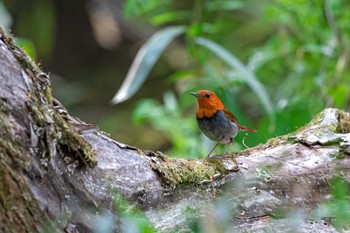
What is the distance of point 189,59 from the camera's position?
694cm

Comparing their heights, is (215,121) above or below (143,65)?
below

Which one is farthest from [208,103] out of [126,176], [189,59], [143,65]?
[189,59]

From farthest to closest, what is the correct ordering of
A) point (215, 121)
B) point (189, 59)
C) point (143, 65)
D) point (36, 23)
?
point (36, 23), point (189, 59), point (143, 65), point (215, 121)

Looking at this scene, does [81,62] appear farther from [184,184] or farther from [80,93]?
[184,184]

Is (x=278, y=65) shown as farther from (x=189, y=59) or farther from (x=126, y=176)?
(x=126, y=176)

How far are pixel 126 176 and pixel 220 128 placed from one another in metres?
1.27

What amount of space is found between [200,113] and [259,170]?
1073 mm

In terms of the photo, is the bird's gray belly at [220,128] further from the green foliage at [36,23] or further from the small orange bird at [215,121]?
the green foliage at [36,23]

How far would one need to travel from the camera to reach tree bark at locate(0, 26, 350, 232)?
226 cm

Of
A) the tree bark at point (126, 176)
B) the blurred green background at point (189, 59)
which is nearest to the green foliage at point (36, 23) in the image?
the blurred green background at point (189, 59)

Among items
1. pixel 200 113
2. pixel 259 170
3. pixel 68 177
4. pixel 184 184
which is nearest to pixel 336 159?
pixel 259 170

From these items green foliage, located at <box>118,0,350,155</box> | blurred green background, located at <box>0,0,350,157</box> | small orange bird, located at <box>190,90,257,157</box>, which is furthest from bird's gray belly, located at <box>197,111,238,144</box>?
green foliage, located at <box>118,0,350,155</box>

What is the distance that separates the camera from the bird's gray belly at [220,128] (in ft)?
12.8

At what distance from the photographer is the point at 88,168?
2564 mm
